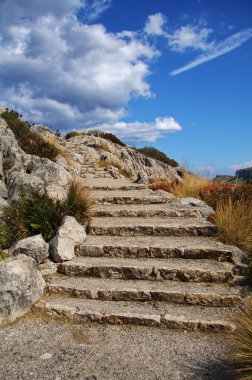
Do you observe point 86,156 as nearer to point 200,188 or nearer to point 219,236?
point 200,188

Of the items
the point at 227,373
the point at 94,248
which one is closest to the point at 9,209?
the point at 94,248

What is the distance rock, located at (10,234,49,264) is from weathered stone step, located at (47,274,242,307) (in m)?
0.51

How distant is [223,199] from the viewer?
8.98 meters

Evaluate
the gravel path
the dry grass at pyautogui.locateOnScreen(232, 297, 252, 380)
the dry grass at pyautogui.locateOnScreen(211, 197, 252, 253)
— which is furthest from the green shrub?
the dry grass at pyautogui.locateOnScreen(232, 297, 252, 380)

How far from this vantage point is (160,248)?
19.8 feet

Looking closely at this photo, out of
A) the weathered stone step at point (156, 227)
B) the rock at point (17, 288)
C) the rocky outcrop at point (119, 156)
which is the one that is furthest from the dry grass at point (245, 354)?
the rocky outcrop at point (119, 156)

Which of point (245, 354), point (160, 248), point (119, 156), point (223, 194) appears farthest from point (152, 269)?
point (119, 156)

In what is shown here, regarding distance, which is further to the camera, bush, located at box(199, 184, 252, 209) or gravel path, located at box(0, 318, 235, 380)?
bush, located at box(199, 184, 252, 209)

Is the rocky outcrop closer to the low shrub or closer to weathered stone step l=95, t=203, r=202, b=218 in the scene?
the low shrub

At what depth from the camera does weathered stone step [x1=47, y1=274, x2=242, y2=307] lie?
479cm

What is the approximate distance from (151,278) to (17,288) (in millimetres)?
2148

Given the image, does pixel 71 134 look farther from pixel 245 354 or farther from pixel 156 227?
pixel 245 354

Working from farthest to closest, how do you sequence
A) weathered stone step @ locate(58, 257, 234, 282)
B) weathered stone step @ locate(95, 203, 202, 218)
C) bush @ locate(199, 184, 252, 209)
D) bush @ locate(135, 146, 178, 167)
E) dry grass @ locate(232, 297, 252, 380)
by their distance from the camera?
bush @ locate(135, 146, 178, 167) < bush @ locate(199, 184, 252, 209) < weathered stone step @ locate(95, 203, 202, 218) < weathered stone step @ locate(58, 257, 234, 282) < dry grass @ locate(232, 297, 252, 380)

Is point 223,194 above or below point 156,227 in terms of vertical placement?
above
